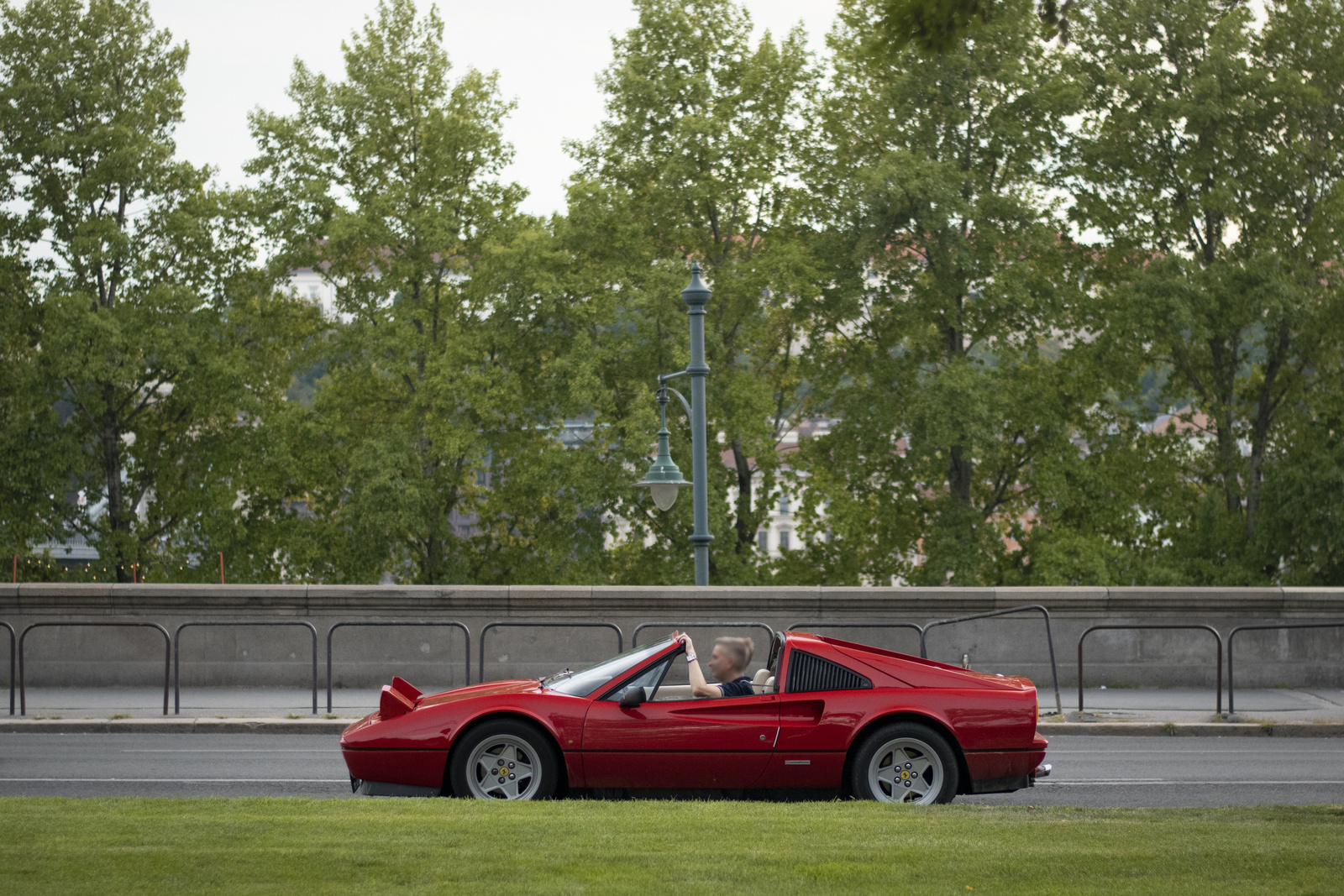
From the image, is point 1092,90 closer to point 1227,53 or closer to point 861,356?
point 1227,53

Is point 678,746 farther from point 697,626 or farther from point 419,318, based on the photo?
point 419,318

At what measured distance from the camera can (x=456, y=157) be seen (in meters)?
29.6

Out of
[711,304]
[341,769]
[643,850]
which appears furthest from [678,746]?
[711,304]

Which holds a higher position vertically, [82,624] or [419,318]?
[419,318]

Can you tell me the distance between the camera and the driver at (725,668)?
26.7 feet

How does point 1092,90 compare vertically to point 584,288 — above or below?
above

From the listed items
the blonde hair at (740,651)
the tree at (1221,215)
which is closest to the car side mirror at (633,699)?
the blonde hair at (740,651)

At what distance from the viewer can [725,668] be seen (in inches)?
332

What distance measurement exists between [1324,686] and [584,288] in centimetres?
1725

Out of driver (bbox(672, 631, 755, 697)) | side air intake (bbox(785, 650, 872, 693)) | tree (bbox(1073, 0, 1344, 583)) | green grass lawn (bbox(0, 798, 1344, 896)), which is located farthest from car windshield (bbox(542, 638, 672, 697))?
A: tree (bbox(1073, 0, 1344, 583))

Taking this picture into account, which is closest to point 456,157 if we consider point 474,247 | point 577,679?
point 474,247

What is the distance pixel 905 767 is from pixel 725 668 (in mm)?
1284

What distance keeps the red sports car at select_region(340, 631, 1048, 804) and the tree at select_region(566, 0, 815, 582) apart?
18.9 m

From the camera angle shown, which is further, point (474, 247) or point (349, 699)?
point (474, 247)
